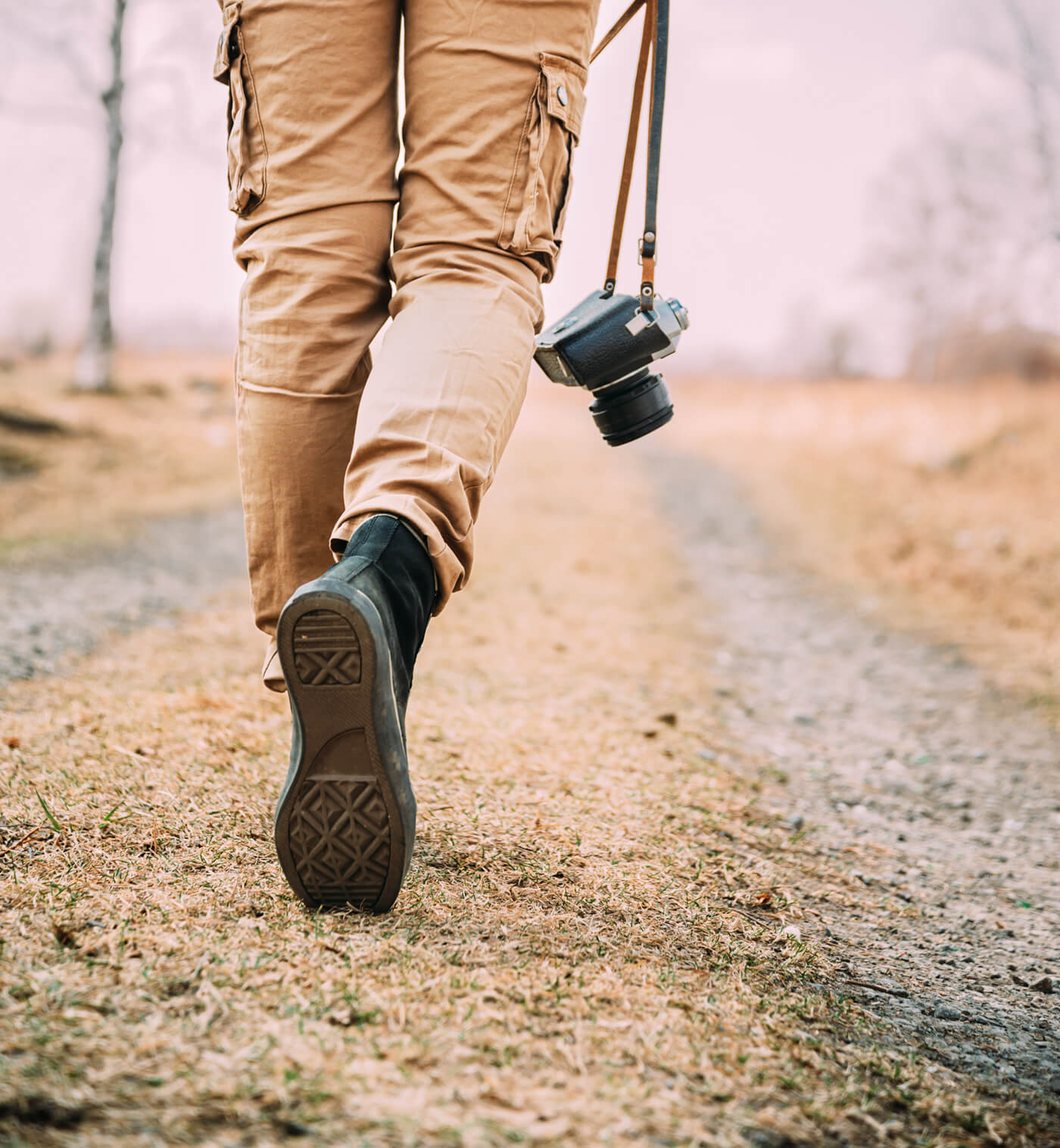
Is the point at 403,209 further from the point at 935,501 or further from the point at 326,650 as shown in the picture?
the point at 935,501

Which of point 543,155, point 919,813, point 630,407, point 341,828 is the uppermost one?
point 543,155

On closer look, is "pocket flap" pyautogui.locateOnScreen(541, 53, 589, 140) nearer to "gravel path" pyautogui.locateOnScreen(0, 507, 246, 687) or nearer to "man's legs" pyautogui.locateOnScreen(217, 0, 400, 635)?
"man's legs" pyautogui.locateOnScreen(217, 0, 400, 635)

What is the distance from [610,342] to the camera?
57.9 inches

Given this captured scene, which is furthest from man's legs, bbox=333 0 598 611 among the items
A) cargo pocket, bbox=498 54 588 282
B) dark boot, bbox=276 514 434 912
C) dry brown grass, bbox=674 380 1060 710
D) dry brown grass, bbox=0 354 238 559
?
dry brown grass, bbox=0 354 238 559

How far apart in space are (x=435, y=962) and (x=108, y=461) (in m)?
7.08

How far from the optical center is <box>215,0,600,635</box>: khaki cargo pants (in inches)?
48.1

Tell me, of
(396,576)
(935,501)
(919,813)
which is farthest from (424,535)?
(935,501)

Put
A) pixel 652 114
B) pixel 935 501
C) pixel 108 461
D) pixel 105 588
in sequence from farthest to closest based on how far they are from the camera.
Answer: pixel 935 501, pixel 108 461, pixel 105 588, pixel 652 114

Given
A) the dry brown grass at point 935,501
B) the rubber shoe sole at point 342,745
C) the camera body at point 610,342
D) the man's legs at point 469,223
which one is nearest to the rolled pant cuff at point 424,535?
the man's legs at point 469,223

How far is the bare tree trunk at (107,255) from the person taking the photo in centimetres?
1093

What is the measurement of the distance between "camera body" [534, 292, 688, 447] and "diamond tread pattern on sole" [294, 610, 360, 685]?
616 mm

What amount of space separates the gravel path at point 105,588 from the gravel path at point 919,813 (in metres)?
1.98

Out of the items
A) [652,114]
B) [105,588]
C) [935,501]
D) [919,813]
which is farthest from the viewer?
[935,501]

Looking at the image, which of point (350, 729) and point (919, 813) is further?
point (919, 813)
